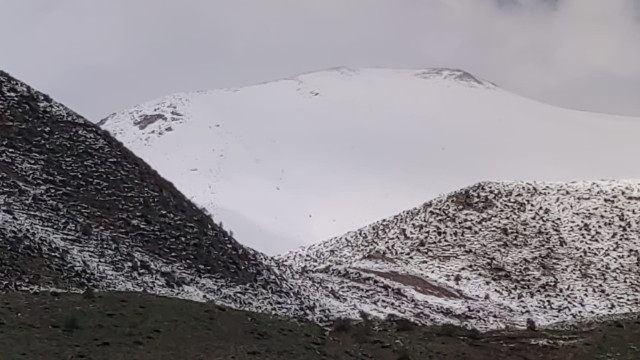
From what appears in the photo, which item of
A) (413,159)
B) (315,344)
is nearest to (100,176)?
(315,344)

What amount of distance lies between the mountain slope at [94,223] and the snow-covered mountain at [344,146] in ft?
136

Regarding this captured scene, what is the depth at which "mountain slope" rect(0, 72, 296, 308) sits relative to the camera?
25.5 m

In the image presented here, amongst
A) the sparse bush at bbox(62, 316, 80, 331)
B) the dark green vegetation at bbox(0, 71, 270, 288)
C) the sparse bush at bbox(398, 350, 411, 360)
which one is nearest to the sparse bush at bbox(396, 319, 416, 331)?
the sparse bush at bbox(398, 350, 411, 360)

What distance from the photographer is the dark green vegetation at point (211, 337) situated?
17.2 m

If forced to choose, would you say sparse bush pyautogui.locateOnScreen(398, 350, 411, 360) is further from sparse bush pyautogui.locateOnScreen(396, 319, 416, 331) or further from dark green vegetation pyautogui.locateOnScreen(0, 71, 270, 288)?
dark green vegetation pyautogui.locateOnScreen(0, 71, 270, 288)

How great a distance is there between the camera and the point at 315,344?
21000 millimetres

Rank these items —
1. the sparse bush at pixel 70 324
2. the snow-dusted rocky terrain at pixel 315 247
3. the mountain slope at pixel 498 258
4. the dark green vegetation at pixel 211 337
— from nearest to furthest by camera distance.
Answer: the dark green vegetation at pixel 211 337
the sparse bush at pixel 70 324
the snow-dusted rocky terrain at pixel 315 247
the mountain slope at pixel 498 258

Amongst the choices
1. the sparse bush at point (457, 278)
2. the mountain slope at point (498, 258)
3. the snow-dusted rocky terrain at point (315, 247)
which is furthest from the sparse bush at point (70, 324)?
the sparse bush at point (457, 278)

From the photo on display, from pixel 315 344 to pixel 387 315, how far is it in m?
13.5

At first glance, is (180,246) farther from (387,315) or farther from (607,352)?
(607,352)

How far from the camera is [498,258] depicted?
165 ft

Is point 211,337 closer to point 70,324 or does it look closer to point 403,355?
point 70,324

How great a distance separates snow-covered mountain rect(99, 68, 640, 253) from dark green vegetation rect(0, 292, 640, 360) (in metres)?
51.6

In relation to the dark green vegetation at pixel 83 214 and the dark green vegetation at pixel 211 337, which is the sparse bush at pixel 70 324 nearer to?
the dark green vegetation at pixel 211 337
